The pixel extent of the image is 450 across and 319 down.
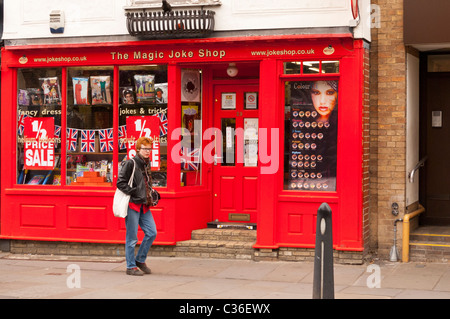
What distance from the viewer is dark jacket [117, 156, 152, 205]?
10.1 metres

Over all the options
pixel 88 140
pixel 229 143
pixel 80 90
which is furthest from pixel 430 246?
pixel 80 90

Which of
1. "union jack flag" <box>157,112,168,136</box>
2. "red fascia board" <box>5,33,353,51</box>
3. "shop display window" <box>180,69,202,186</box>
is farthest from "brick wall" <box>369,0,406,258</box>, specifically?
"union jack flag" <box>157,112,168,136</box>

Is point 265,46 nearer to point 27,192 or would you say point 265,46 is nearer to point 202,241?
point 202,241

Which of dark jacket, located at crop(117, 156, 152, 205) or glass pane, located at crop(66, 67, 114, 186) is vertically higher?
glass pane, located at crop(66, 67, 114, 186)

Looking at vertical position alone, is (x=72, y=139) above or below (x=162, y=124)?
below

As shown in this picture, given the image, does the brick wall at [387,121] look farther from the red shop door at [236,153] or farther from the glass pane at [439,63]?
the red shop door at [236,153]

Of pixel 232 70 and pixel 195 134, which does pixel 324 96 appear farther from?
pixel 195 134

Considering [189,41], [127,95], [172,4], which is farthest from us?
[127,95]

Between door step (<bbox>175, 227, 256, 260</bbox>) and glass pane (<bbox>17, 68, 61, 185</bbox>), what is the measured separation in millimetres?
2470

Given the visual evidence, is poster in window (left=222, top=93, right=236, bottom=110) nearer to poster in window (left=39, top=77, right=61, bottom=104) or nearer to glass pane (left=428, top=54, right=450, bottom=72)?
poster in window (left=39, top=77, right=61, bottom=104)

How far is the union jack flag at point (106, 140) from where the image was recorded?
1237cm

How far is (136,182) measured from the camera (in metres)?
10.2

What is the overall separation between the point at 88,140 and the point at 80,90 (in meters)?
0.84

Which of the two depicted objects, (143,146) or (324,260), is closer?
(324,260)
